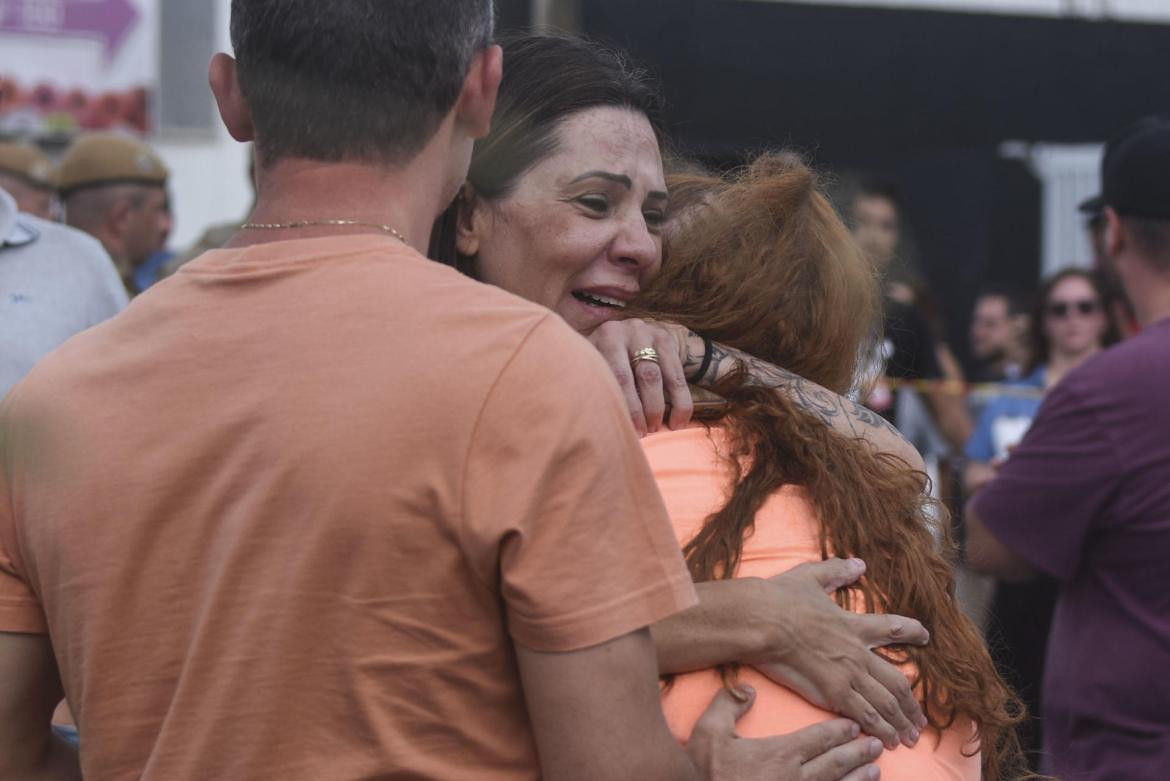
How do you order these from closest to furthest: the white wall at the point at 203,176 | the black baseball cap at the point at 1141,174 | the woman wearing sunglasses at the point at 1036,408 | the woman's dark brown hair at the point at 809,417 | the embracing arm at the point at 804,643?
the embracing arm at the point at 804,643, the woman's dark brown hair at the point at 809,417, the black baseball cap at the point at 1141,174, the woman wearing sunglasses at the point at 1036,408, the white wall at the point at 203,176

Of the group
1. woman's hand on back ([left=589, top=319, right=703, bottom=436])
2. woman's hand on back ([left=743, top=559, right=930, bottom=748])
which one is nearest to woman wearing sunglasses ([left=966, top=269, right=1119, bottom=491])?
woman's hand on back ([left=589, top=319, right=703, bottom=436])

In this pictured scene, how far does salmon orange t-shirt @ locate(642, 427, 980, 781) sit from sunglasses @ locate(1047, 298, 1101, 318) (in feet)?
15.8

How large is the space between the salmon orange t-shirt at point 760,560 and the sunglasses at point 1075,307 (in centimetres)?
481

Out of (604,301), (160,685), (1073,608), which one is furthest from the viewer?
(1073,608)

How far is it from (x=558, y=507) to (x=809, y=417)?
0.73 m

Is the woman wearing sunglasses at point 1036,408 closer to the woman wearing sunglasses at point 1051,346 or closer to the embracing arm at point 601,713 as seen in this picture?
the woman wearing sunglasses at point 1051,346

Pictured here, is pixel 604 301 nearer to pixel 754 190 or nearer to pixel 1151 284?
pixel 754 190

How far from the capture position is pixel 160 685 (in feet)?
4.93

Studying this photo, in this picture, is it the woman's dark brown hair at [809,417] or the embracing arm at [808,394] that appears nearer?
the woman's dark brown hair at [809,417]

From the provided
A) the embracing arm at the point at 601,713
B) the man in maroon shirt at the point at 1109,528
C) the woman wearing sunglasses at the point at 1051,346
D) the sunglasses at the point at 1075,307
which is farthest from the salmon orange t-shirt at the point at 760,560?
the sunglasses at the point at 1075,307

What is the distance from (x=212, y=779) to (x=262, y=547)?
25cm

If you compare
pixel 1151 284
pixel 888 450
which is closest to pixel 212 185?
pixel 1151 284

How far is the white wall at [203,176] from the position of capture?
13.1m

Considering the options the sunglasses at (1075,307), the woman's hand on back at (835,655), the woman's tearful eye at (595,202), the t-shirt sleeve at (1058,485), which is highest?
the woman's tearful eye at (595,202)
